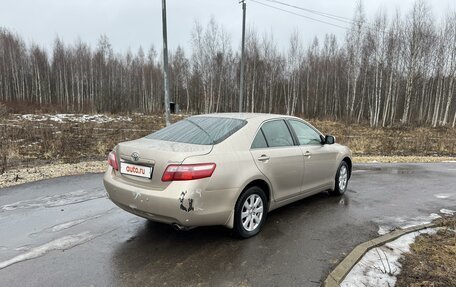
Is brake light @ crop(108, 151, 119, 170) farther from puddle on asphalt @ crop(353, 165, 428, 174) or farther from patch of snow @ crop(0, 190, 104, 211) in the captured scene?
puddle on asphalt @ crop(353, 165, 428, 174)

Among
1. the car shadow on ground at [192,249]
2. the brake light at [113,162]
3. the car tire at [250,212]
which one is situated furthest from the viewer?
the brake light at [113,162]

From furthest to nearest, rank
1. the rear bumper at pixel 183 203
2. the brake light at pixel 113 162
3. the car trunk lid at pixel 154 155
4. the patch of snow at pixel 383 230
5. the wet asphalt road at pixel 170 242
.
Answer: the patch of snow at pixel 383 230, the brake light at pixel 113 162, the car trunk lid at pixel 154 155, the rear bumper at pixel 183 203, the wet asphalt road at pixel 170 242

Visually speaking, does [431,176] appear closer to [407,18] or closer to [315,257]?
[315,257]

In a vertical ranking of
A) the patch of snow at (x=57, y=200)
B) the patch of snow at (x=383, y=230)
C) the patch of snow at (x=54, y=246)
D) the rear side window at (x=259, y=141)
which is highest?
the rear side window at (x=259, y=141)

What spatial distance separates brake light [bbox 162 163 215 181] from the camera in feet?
11.9

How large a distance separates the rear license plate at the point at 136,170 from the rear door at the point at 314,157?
2565 mm

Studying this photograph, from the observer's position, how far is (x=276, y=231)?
462 cm

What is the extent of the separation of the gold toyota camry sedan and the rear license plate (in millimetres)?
12

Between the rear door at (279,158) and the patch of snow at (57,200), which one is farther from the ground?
the rear door at (279,158)

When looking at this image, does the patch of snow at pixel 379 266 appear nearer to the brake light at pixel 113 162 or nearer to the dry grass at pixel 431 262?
the dry grass at pixel 431 262

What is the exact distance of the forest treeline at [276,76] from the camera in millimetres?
34938

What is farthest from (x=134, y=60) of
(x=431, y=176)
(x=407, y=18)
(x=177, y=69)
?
(x=431, y=176)

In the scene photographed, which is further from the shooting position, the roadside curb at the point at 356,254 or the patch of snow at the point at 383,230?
the patch of snow at the point at 383,230

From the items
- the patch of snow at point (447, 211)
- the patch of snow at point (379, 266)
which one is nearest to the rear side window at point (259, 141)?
the patch of snow at point (379, 266)
